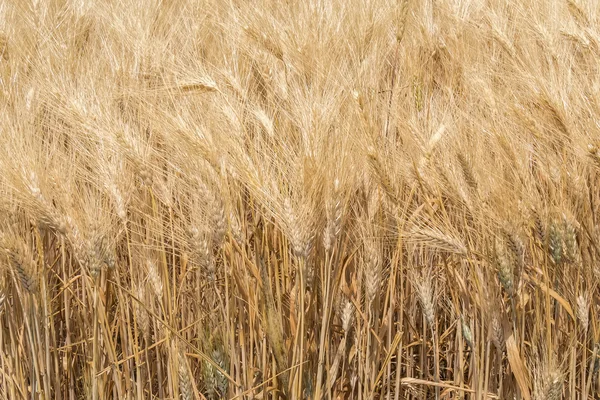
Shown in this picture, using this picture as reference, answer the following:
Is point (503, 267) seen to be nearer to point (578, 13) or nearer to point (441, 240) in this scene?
point (441, 240)

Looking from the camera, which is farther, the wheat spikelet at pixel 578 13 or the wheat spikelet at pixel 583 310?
the wheat spikelet at pixel 578 13

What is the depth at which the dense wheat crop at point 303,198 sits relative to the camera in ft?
4.60

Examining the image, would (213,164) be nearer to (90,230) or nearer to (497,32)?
(90,230)

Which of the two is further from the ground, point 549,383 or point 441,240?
point 441,240

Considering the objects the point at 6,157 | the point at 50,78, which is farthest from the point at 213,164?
the point at 50,78

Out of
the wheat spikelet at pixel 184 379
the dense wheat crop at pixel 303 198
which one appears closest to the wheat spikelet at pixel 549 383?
the dense wheat crop at pixel 303 198

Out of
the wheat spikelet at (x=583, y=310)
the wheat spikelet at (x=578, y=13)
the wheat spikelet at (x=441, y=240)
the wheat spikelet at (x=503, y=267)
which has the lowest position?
the wheat spikelet at (x=583, y=310)

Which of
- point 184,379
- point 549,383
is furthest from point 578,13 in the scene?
point 184,379

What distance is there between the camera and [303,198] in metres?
1.31

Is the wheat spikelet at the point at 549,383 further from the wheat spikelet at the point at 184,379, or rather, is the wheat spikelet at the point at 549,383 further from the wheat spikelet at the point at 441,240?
the wheat spikelet at the point at 184,379

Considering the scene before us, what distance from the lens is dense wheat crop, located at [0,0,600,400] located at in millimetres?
1401

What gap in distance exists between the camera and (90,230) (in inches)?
55.4

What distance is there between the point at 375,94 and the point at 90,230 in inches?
25.1

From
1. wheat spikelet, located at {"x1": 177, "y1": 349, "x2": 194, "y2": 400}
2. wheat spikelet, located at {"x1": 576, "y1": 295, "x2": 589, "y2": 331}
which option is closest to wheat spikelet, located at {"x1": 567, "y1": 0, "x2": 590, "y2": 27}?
wheat spikelet, located at {"x1": 576, "y1": 295, "x2": 589, "y2": 331}
